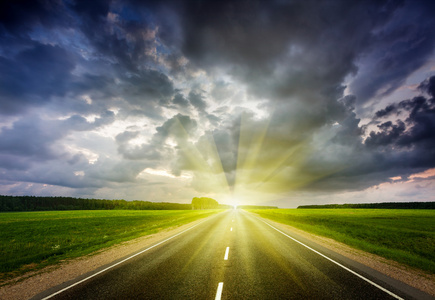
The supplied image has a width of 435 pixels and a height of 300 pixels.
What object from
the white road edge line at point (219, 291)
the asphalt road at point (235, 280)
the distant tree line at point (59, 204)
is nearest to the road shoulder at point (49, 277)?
the asphalt road at point (235, 280)

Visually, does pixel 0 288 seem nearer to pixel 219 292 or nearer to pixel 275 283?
pixel 219 292

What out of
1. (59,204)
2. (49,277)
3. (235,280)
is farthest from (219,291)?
(59,204)

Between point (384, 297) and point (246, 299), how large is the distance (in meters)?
3.67

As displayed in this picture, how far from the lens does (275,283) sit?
5754mm

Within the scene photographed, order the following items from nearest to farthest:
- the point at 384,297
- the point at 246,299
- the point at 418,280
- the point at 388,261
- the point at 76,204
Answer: the point at 246,299 < the point at 384,297 < the point at 418,280 < the point at 388,261 < the point at 76,204

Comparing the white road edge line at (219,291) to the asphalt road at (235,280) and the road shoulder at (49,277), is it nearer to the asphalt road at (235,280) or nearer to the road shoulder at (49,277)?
the asphalt road at (235,280)

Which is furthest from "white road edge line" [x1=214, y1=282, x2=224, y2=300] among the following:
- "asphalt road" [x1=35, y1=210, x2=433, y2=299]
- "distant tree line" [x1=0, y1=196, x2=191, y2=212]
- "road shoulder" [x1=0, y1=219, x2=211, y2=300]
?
"distant tree line" [x1=0, y1=196, x2=191, y2=212]

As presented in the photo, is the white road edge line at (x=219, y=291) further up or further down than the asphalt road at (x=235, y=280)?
further up

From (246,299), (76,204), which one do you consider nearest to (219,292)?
(246,299)

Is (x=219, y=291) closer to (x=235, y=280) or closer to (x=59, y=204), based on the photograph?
(x=235, y=280)

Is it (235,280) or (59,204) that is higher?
(235,280)

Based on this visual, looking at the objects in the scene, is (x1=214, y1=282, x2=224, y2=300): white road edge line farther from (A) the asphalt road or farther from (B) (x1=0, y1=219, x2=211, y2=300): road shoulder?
(B) (x1=0, y1=219, x2=211, y2=300): road shoulder

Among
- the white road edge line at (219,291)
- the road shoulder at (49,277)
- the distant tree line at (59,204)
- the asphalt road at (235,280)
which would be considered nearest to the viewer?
→ the white road edge line at (219,291)

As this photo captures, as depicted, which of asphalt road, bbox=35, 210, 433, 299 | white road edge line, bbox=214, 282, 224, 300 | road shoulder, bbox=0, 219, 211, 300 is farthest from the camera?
road shoulder, bbox=0, 219, 211, 300
